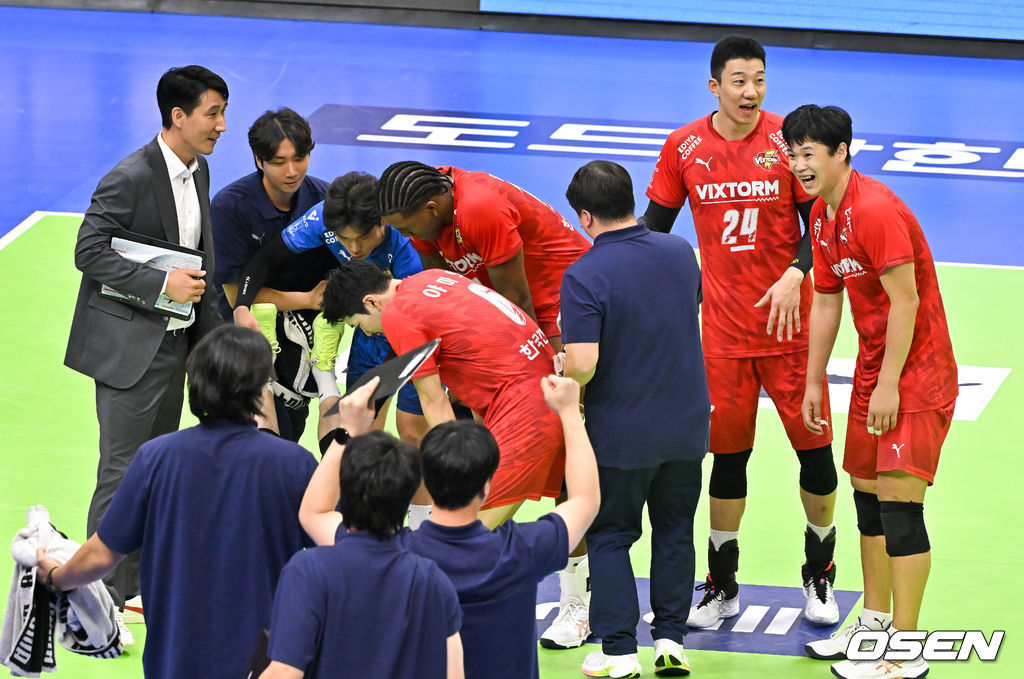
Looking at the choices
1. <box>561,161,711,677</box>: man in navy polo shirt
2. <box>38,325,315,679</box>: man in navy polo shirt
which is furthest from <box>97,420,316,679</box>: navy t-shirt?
<box>561,161,711,677</box>: man in navy polo shirt

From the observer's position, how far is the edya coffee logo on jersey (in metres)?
5.54

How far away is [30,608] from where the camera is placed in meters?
4.20

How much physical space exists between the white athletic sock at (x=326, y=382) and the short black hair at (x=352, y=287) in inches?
42.0

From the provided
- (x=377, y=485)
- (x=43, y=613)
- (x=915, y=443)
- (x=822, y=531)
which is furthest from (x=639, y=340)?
(x=43, y=613)

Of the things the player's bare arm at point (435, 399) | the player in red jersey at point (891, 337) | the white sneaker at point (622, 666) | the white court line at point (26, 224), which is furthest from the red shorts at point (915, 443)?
the white court line at point (26, 224)

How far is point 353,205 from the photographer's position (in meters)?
5.89

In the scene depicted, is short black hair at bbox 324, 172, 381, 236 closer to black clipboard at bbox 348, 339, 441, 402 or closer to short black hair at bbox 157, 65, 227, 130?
short black hair at bbox 157, 65, 227, 130

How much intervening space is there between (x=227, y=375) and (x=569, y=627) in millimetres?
2573

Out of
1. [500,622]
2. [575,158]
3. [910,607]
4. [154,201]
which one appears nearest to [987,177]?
[575,158]

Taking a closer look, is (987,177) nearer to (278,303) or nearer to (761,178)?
(761,178)

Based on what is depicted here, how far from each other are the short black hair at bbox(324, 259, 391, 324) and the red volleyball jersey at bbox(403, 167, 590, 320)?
55 centimetres

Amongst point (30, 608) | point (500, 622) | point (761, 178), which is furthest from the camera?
point (761, 178)

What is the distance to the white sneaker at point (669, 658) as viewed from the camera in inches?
217

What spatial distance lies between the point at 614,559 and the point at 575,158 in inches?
330
